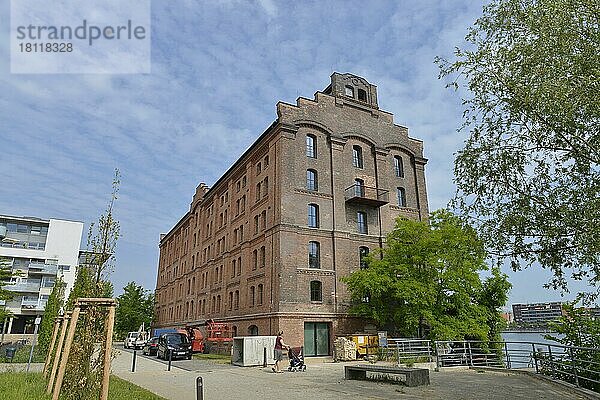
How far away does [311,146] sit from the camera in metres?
34.4

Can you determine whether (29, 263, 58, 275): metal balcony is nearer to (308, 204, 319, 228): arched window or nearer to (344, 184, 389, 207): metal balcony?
(308, 204, 319, 228): arched window

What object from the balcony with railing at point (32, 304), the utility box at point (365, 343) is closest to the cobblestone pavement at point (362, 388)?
the utility box at point (365, 343)

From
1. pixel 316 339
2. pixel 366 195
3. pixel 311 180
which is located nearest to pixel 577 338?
pixel 316 339

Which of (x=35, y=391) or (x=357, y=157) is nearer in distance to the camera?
(x=35, y=391)

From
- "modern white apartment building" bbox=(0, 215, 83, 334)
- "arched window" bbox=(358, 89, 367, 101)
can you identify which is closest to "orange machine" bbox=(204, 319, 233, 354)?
"arched window" bbox=(358, 89, 367, 101)

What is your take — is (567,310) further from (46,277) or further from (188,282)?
(46,277)

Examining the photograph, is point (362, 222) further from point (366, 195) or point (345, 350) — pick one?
point (345, 350)

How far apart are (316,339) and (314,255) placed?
5651 mm

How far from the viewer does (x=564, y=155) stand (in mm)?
11320

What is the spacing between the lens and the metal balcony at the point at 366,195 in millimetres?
33781

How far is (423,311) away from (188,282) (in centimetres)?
3506

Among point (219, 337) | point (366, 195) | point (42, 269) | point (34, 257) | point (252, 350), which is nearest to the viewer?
point (252, 350)

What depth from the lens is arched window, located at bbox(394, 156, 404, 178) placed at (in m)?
37.9

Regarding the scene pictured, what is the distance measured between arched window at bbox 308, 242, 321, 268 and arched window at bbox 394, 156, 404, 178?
1052 centimetres
